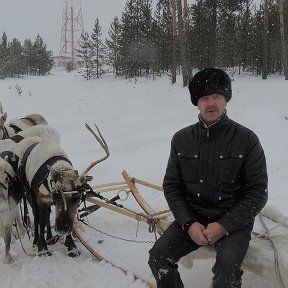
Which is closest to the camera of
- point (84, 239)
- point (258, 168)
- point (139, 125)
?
point (258, 168)

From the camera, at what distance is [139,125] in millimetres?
11312

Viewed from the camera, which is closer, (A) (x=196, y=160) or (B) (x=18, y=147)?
(A) (x=196, y=160)

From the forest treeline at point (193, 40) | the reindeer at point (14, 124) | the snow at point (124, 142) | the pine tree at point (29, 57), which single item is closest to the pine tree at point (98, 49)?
the forest treeline at point (193, 40)

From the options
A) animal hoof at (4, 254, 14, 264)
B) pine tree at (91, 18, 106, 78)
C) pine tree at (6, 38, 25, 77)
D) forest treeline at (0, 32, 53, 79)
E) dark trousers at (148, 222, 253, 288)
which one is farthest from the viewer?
forest treeline at (0, 32, 53, 79)

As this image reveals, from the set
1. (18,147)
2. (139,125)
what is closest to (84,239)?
(18,147)

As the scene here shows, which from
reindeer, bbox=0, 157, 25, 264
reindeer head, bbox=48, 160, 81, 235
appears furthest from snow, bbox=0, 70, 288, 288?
reindeer head, bbox=48, 160, 81, 235

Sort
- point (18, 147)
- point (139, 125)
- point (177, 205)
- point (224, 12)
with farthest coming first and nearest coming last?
point (224, 12) < point (139, 125) < point (18, 147) < point (177, 205)

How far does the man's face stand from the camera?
264cm

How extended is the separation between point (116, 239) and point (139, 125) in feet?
22.9

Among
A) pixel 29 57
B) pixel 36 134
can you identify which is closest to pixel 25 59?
pixel 29 57

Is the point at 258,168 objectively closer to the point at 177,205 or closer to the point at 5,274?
the point at 177,205

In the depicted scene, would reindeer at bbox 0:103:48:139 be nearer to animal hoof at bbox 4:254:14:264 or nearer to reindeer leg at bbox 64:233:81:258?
animal hoof at bbox 4:254:14:264

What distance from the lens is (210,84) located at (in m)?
2.63

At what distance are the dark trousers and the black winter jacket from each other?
0.11m
